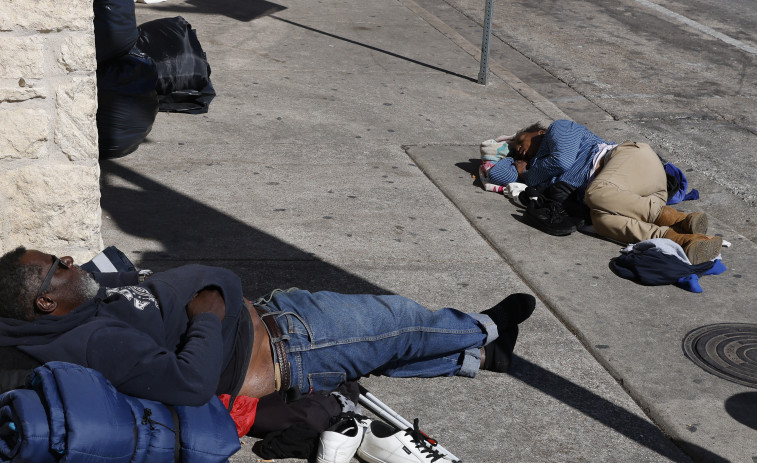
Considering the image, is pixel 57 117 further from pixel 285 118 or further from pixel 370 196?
pixel 285 118

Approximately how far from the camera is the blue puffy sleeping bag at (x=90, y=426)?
2533 millimetres

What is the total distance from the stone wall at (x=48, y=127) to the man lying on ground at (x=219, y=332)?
0.76 meters

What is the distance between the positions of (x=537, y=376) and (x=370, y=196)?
84.3 inches

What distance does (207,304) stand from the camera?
10.6 ft

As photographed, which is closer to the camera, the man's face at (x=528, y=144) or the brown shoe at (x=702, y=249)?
the brown shoe at (x=702, y=249)

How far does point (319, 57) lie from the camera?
888cm

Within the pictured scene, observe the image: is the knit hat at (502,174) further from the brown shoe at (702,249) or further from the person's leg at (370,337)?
the person's leg at (370,337)

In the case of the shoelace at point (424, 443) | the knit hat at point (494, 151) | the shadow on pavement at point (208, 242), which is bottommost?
the shadow on pavement at point (208, 242)

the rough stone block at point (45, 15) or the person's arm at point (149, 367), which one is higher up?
the rough stone block at point (45, 15)

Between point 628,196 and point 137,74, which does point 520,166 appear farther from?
point 137,74

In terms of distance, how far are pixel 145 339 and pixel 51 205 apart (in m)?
1.36

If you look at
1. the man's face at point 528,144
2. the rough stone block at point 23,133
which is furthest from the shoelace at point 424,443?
the man's face at point 528,144

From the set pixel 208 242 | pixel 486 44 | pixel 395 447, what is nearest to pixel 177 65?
pixel 208 242

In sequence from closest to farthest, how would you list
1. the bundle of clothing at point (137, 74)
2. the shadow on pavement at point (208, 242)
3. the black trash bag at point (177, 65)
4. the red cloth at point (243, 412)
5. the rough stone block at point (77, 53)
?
the red cloth at point (243, 412), the rough stone block at point (77, 53), the shadow on pavement at point (208, 242), the bundle of clothing at point (137, 74), the black trash bag at point (177, 65)
